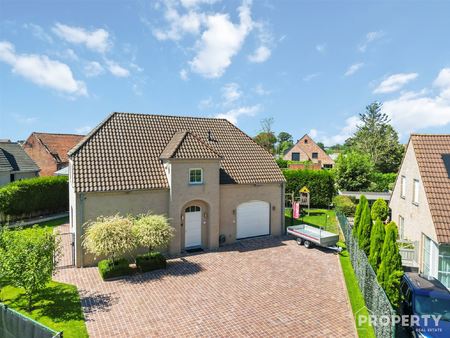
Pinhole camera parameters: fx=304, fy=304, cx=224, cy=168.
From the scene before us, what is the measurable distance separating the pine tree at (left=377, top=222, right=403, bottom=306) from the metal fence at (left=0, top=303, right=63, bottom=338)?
10667 mm

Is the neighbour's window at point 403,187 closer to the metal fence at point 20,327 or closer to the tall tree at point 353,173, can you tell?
the tall tree at point 353,173

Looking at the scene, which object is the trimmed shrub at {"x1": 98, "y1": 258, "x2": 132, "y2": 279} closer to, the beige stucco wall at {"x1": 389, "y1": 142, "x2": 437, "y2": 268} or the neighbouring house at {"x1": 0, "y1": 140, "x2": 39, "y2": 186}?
the beige stucco wall at {"x1": 389, "y1": 142, "x2": 437, "y2": 268}

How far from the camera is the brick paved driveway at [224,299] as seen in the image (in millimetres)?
10523

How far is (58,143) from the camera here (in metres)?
43.2

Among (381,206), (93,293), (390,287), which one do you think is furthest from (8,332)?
(381,206)

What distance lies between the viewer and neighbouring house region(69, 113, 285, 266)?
54.6ft

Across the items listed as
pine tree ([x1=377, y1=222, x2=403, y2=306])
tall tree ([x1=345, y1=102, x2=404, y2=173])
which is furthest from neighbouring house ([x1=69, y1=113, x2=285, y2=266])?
tall tree ([x1=345, y1=102, x2=404, y2=173])

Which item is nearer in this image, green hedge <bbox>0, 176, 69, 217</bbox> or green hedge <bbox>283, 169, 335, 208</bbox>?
green hedge <bbox>0, 176, 69, 217</bbox>

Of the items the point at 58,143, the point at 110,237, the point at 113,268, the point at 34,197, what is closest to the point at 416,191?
the point at 110,237

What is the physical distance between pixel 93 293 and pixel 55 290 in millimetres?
1633

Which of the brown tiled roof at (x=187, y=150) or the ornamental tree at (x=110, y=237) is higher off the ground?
the brown tiled roof at (x=187, y=150)

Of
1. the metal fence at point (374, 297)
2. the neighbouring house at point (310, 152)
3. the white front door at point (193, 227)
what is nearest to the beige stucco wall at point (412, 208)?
the metal fence at point (374, 297)

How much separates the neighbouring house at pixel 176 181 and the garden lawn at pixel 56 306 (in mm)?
3052

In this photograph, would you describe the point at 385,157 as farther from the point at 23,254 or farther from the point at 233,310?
the point at 23,254
